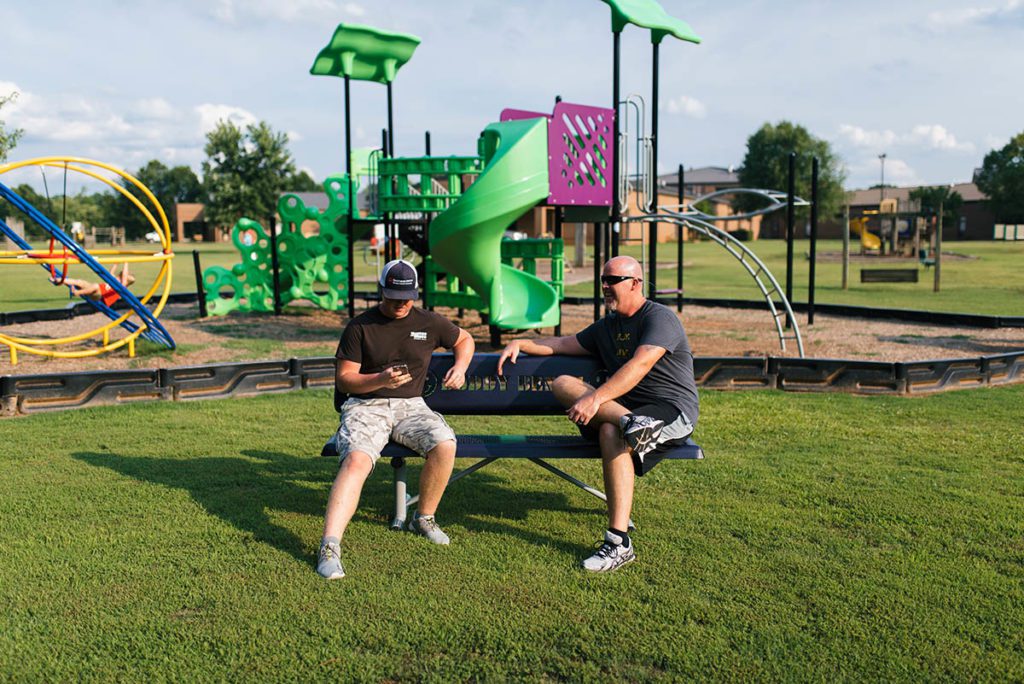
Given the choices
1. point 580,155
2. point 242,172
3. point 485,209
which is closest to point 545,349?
point 485,209

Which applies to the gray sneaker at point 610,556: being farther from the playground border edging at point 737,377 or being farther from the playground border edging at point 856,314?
the playground border edging at point 856,314

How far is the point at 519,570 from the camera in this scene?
4.25 metres

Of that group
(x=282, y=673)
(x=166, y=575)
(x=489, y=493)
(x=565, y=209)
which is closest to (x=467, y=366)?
(x=489, y=493)

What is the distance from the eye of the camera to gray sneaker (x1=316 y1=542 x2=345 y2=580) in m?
4.13

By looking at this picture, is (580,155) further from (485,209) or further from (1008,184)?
(1008,184)

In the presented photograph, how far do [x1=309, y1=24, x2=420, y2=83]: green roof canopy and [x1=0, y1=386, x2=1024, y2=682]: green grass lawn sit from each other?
34.9ft

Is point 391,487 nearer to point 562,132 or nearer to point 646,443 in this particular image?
point 646,443

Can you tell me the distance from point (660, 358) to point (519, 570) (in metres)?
1.31

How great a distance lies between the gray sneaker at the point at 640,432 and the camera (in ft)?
14.6

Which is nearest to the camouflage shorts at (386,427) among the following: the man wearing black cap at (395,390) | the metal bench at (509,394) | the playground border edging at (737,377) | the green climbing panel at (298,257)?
the man wearing black cap at (395,390)

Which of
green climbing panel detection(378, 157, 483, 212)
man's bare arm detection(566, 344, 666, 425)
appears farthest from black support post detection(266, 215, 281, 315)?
man's bare arm detection(566, 344, 666, 425)

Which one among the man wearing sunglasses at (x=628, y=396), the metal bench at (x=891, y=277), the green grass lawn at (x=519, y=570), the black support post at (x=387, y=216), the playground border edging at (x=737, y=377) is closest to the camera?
the green grass lawn at (x=519, y=570)

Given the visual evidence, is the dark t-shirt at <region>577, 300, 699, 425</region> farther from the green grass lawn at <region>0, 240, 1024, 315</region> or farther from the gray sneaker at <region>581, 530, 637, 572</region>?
the green grass lawn at <region>0, 240, 1024, 315</region>

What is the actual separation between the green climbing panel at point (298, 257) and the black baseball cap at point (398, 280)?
40.8ft
